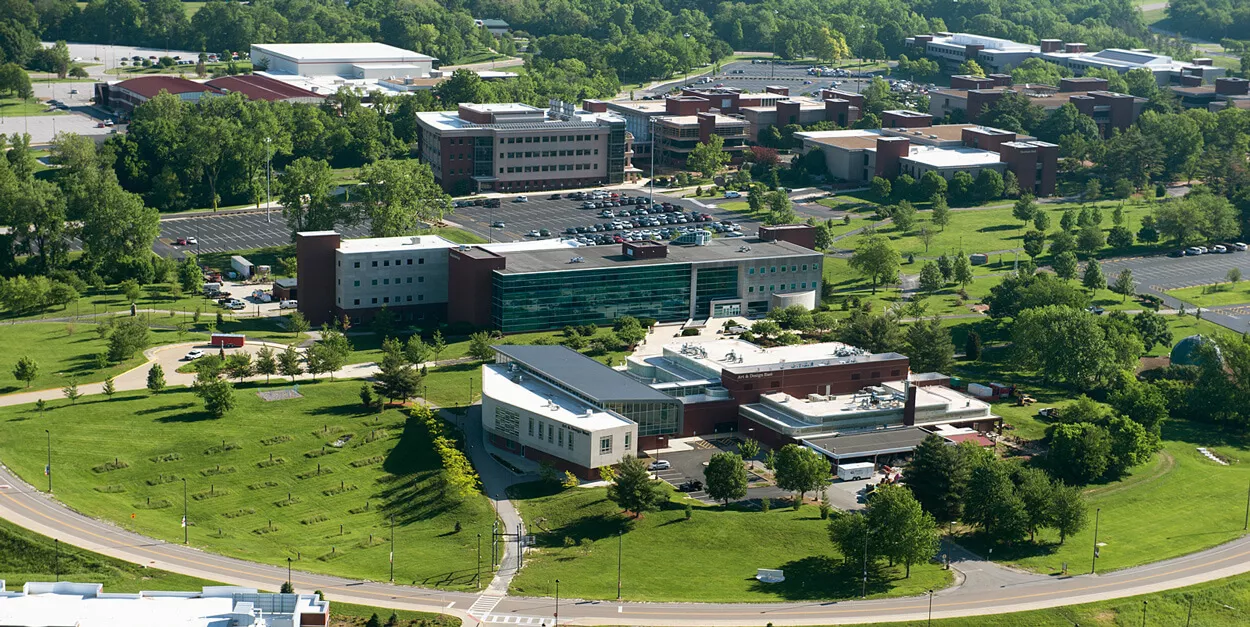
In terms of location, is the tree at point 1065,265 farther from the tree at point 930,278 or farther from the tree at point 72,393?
the tree at point 72,393

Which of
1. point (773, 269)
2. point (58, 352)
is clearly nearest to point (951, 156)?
point (773, 269)

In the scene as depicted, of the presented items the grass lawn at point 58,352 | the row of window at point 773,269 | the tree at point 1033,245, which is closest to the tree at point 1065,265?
the tree at point 1033,245

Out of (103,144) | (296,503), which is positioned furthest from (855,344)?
(103,144)

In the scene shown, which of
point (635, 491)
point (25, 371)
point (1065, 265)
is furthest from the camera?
point (1065, 265)

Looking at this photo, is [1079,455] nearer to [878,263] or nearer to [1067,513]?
[1067,513]

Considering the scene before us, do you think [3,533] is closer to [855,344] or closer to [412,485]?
[412,485]

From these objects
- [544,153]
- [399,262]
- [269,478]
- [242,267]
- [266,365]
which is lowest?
[269,478]
